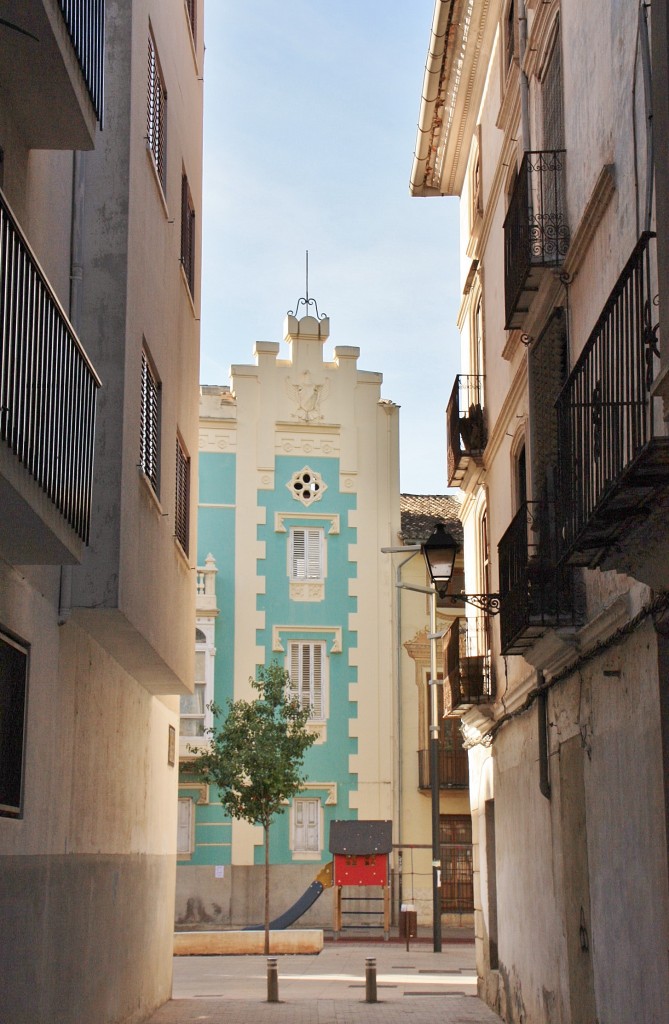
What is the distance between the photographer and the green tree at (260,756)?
31.8 metres

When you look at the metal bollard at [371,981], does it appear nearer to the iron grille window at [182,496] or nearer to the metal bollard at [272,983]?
the metal bollard at [272,983]

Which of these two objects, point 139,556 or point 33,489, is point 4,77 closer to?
point 33,489

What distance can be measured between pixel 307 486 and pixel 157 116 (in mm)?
23328

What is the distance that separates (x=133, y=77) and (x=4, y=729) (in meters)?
6.50

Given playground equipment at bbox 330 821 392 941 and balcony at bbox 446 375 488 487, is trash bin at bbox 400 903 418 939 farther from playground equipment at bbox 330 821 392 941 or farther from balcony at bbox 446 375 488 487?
balcony at bbox 446 375 488 487

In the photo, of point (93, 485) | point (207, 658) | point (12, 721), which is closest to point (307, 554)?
point (207, 658)

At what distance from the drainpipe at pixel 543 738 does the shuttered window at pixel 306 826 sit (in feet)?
75.7

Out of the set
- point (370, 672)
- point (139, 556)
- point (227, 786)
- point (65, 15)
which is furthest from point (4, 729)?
point (370, 672)

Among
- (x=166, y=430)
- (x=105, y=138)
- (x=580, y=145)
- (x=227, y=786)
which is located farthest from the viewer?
(x=227, y=786)

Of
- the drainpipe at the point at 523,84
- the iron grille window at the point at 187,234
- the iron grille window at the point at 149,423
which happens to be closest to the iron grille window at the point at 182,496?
the iron grille window at the point at 149,423

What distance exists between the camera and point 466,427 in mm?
18922

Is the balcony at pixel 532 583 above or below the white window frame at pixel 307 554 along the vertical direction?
below

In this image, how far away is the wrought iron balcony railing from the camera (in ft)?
119

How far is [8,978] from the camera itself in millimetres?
9859
